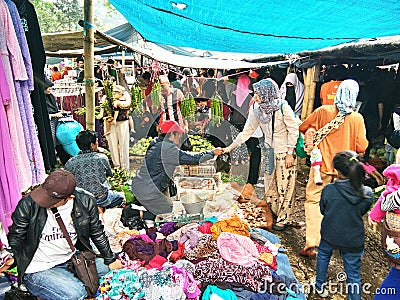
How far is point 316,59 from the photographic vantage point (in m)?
5.92

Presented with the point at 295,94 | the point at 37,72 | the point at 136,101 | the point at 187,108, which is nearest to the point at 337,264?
the point at 37,72

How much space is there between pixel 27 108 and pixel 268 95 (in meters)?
2.61

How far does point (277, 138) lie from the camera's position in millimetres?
4047

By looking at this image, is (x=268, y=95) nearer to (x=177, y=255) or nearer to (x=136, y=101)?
(x=177, y=255)

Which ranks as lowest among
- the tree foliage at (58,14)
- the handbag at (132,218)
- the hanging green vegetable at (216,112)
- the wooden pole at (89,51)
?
the handbag at (132,218)

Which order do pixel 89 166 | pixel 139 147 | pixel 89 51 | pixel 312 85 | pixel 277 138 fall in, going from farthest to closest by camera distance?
pixel 139 147 → pixel 312 85 → pixel 277 138 → pixel 89 51 → pixel 89 166

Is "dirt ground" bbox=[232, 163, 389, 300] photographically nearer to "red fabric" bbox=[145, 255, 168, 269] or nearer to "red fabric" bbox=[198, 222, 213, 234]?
"red fabric" bbox=[198, 222, 213, 234]

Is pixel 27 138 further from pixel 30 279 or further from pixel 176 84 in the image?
pixel 176 84

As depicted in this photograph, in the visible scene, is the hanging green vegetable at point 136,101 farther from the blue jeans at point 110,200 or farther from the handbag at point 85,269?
the handbag at point 85,269

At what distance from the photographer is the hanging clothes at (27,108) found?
2059mm

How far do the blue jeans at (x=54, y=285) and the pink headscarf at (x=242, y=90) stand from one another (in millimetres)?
4975

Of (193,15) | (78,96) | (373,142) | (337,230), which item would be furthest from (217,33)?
(78,96)

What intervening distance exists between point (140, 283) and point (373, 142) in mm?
Result: 4965

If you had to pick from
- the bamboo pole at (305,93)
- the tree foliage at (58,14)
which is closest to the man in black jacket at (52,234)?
the bamboo pole at (305,93)
